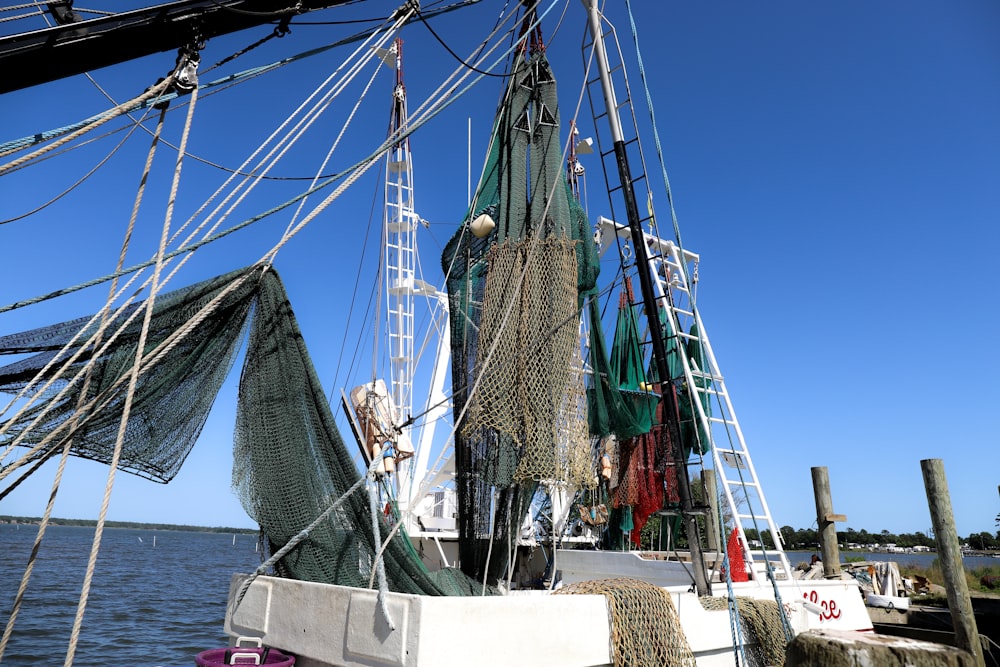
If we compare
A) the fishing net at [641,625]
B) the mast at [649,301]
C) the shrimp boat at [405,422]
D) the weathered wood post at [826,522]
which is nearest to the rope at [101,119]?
the shrimp boat at [405,422]

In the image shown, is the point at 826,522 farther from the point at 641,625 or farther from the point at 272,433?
the point at 272,433

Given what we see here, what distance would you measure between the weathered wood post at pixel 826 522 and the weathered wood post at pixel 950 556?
163 centimetres

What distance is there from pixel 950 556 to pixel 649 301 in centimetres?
572

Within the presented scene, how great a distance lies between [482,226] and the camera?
22.6 feet

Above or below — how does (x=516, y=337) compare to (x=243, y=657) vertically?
above

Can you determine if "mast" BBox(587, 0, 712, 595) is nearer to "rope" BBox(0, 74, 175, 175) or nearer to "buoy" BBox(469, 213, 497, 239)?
"buoy" BBox(469, 213, 497, 239)

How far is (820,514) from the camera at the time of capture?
11.6 metres

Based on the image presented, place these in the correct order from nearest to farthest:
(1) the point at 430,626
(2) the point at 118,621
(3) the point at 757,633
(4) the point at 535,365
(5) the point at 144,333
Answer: (5) the point at 144,333 < (1) the point at 430,626 < (3) the point at 757,633 < (4) the point at 535,365 < (2) the point at 118,621

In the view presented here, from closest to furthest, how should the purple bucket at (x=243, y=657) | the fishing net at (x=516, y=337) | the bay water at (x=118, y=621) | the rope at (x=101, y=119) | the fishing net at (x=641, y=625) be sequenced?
the rope at (x=101, y=119) < the purple bucket at (x=243, y=657) < the fishing net at (x=641, y=625) < the fishing net at (x=516, y=337) < the bay water at (x=118, y=621)

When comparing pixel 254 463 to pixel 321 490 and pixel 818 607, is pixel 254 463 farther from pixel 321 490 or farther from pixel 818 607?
pixel 818 607

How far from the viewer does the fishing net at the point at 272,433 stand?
4773 millimetres

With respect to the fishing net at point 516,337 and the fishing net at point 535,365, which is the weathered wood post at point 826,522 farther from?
the fishing net at point 516,337

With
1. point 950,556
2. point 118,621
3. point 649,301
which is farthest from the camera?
point 118,621

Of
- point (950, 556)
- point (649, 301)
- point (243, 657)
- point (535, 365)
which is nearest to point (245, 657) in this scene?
point (243, 657)
